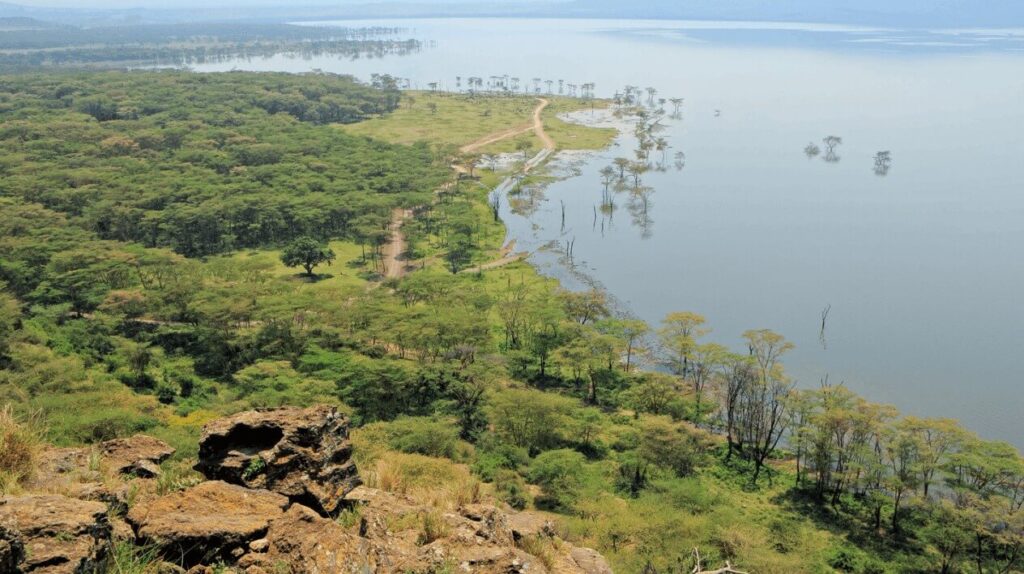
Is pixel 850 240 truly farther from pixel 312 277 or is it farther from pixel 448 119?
pixel 448 119

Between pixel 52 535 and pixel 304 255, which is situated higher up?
pixel 52 535

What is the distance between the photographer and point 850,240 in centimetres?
5788

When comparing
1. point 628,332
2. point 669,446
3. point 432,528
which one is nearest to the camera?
point 432,528

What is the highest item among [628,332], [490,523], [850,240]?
[490,523]

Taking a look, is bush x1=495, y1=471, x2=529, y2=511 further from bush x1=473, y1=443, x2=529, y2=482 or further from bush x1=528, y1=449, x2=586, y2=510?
bush x1=528, y1=449, x2=586, y2=510

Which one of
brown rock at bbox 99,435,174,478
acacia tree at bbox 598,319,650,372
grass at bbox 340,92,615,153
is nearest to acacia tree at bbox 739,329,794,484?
acacia tree at bbox 598,319,650,372

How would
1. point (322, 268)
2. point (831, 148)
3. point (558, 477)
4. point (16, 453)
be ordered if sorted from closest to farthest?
point (16, 453) → point (558, 477) → point (322, 268) → point (831, 148)

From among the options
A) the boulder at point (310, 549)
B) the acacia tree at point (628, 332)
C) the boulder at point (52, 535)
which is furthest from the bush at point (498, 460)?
the boulder at point (52, 535)

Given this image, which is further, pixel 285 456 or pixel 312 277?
pixel 312 277

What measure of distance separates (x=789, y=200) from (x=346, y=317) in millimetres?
51772

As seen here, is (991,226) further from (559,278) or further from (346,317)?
(346,317)

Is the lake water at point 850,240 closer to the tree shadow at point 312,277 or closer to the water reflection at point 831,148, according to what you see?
the water reflection at point 831,148

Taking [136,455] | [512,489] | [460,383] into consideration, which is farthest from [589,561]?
[460,383]

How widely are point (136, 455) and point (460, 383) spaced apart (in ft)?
73.7
